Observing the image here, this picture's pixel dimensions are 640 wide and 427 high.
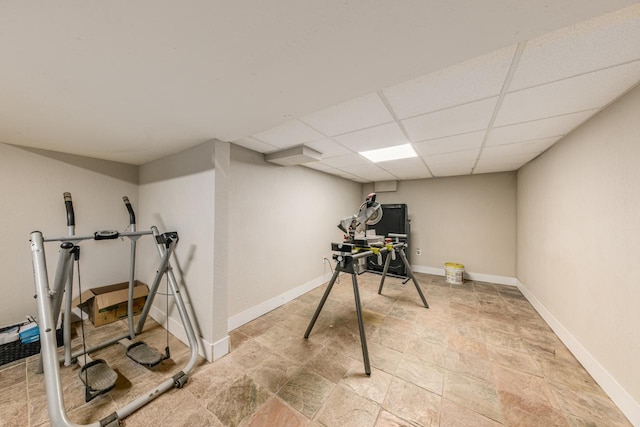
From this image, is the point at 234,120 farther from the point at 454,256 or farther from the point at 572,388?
the point at 454,256

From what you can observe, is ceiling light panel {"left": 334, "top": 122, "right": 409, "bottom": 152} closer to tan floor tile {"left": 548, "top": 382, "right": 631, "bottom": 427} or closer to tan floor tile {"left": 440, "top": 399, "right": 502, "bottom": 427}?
tan floor tile {"left": 440, "top": 399, "right": 502, "bottom": 427}

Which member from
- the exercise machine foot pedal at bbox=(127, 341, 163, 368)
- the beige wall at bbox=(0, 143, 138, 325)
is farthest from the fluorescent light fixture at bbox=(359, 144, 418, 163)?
the beige wall at bbox=(0, 143, 138, 325)

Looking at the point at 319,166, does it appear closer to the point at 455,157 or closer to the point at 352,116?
the point at 352,116

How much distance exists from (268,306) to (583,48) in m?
3.42

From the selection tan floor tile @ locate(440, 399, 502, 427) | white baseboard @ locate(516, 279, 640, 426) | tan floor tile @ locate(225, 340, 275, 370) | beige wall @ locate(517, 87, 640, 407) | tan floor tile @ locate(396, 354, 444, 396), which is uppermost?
beige wall @ locate(517, 87, 640, 407)

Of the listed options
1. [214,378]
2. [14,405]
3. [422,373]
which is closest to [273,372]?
[214,378]

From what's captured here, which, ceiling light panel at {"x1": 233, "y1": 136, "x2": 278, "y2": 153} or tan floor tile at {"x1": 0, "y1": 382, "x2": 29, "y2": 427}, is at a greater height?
ceiling light panel at {"x1": 233, "y1": 136, "x2": 278, "y2": 153}

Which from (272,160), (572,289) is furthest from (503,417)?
(272,160)

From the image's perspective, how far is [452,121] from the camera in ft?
6.08

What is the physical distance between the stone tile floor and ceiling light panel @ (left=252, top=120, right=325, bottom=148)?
2151mm

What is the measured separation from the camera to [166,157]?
248 centimetres

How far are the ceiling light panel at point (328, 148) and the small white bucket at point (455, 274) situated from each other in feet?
10.3

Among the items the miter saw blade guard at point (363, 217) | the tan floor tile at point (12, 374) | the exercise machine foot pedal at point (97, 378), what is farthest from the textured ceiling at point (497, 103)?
the tan floor tile at point (12, 374)

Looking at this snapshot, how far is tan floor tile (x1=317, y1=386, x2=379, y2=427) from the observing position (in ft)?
4.48
